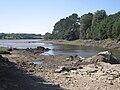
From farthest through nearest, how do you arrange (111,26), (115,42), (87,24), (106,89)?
(87,24), (111,26), (115,42), (106,89)

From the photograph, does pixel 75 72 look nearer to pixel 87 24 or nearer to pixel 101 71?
pixel 101 71

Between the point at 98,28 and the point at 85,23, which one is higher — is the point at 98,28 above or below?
below

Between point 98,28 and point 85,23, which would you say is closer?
point 98,28

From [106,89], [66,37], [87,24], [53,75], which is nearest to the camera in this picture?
[106,89]

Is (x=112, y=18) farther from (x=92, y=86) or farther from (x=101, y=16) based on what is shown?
(x=92, y=86)

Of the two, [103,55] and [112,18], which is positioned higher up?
[112,18]

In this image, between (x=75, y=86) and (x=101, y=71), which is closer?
(x=75, y=86)

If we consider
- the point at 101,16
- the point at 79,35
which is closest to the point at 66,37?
the point at 79,35

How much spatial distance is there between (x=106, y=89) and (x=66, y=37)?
162 metres

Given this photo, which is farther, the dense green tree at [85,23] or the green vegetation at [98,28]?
the dense green tree at [85,23]

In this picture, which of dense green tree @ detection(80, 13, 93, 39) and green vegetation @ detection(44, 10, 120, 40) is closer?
green vegetation @ detection(44, 10, 120, 40)

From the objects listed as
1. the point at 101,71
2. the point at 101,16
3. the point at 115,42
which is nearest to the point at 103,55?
the point at 101,71

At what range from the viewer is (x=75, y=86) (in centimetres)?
2703

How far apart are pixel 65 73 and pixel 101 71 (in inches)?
162
